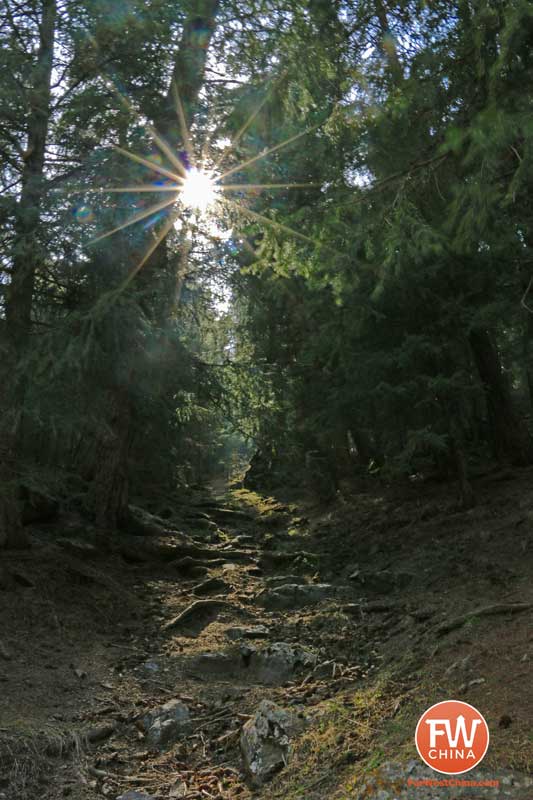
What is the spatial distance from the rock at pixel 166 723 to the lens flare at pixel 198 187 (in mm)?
6912

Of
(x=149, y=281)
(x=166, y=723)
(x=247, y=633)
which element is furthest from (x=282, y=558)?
(x=166, y=723)

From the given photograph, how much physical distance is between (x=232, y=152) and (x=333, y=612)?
6702 millimetres

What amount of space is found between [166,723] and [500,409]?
9556 mm

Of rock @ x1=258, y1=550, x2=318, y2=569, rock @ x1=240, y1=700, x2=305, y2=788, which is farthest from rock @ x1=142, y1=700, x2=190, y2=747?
rock @ x1=258, y1=550, x2=318, y2=569

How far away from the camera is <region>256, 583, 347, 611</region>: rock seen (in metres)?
8.84

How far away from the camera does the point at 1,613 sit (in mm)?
7246

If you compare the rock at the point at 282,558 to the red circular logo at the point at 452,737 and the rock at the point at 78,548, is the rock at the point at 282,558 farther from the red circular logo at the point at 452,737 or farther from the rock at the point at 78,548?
the red circular logo at the point at 452,737

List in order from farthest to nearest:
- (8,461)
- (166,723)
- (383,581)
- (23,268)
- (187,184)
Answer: (383,581)
(187,184)
(8,461)
(23,268)
(166,723)

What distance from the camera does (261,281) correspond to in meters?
12.5

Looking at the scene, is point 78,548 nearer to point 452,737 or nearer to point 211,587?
point 211,587

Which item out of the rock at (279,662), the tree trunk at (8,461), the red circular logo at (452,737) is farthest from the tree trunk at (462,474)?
the tree trunk at (8,461)

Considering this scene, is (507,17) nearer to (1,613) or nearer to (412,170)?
(412,170)

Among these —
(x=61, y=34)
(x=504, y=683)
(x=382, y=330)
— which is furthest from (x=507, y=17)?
(x=382, y=330)

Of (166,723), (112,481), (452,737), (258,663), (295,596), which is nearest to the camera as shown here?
(452,737)
